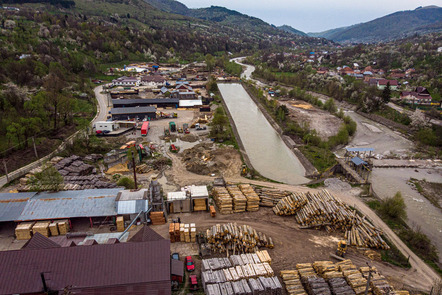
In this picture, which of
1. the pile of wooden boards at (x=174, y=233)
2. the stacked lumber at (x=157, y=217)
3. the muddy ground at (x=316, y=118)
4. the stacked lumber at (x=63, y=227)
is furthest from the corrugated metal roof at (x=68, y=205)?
the muddy ground at (x=316, y=118)

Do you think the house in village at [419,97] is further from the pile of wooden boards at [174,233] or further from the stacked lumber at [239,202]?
the pile of wooden boards at [174,233]

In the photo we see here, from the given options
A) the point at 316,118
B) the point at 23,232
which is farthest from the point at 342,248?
the point at 316,118

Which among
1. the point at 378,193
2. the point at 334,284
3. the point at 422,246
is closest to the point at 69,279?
the point at 334,284

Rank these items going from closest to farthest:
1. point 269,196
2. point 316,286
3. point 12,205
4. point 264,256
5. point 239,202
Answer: point 316,286
point 264,256
point 12,205
point 239,202
point 269,196

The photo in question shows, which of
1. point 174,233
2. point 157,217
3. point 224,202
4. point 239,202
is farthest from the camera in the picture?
point 239,202

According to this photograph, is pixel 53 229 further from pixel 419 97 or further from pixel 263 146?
pixel 419 97
